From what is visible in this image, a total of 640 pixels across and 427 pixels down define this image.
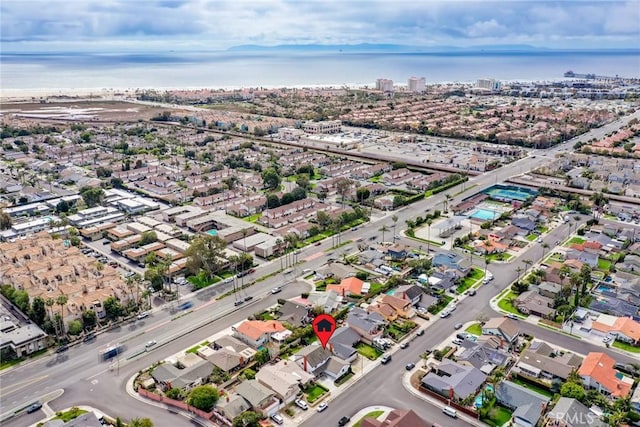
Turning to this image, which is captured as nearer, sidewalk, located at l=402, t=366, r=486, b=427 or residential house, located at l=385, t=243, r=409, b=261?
sidewalk, located at l=402, t=366, r=486, b=427

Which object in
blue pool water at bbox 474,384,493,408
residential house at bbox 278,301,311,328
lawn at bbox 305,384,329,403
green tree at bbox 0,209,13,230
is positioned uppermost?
green tree at bbox 0,209,13,230

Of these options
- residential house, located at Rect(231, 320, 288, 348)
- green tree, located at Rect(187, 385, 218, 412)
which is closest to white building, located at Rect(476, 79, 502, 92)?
residential house, located at Rect(231, 320, 288, 348)

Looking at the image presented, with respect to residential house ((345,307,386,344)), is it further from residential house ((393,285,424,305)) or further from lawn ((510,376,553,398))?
lawn ((510,376,553,398))

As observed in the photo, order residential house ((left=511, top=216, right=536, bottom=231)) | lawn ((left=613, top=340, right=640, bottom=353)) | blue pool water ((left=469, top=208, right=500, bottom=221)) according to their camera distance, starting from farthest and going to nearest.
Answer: blue pool water ((left=469, top=208, right=500, bottom=221)) → residential house ((left=511, top=216, right=536, bottom=231)) → lawn ((left=613, top=340, right=640, bottom=353))

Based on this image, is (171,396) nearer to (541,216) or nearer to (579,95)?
(541,216)

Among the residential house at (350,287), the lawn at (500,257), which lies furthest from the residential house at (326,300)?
the lawn at (500,257)

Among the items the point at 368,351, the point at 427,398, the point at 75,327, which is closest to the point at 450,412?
the point at 427,398

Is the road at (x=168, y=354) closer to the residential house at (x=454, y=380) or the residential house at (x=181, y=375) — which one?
the residential house at (x=454, y=380)
